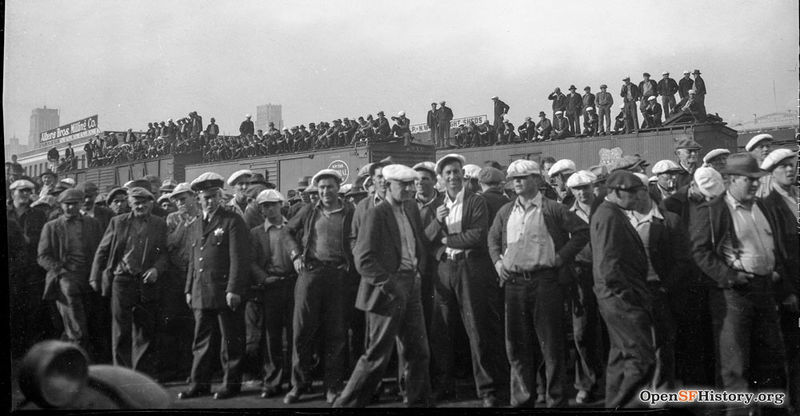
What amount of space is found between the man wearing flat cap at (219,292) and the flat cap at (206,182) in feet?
0.22

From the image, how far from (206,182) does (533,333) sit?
3.16 meters

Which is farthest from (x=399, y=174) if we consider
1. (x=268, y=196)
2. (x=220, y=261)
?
(x=220, y=261)

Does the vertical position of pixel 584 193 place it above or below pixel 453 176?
below

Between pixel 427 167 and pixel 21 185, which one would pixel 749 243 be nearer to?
pixel 427 167

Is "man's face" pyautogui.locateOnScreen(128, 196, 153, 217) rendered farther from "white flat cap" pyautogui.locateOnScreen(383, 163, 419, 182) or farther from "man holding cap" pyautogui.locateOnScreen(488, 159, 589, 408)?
"man holding cap" pyautogui.locateOnScreen(488, 159, 589, 408)

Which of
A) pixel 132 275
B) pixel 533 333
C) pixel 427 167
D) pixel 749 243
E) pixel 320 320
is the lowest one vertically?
pixel 533 333

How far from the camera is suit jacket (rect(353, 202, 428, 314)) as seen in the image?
4773 millimetres

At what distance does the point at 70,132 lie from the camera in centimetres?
609

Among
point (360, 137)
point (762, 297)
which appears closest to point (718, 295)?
point (762, 297)

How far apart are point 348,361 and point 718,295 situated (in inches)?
119

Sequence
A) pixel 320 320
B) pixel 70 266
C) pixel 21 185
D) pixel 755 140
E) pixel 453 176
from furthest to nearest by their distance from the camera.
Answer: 1. pixel 21 185
2. pixel 70 266
3. pixel 320 320
4. pixel 453 176
5. pixel 755 140

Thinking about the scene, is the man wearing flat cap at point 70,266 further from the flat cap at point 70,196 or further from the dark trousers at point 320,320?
the dark trousers at point 320,320

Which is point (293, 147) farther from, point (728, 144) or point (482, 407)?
point (728, 144)

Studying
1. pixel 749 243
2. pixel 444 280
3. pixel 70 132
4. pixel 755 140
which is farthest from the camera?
pixel 70 132
